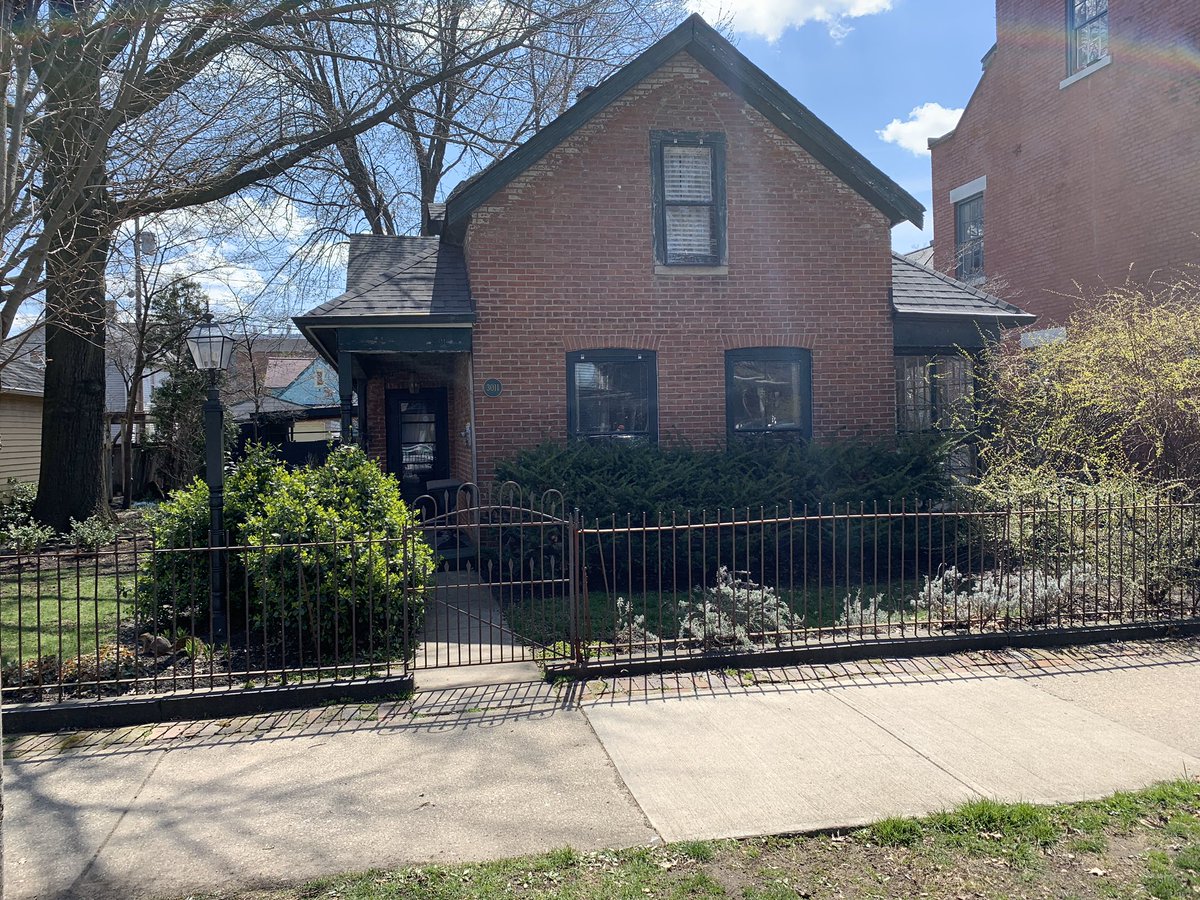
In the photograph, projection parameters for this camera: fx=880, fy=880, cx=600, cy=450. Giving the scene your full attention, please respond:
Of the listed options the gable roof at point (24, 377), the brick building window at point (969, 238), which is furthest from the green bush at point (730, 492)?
the gable roof at point (24, 377)

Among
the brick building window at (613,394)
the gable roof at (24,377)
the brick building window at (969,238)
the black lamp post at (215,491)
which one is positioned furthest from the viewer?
the brick building window at (969,238)

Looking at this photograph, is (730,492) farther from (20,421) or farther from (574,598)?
(20,421)

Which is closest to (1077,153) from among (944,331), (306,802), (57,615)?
(944,331)

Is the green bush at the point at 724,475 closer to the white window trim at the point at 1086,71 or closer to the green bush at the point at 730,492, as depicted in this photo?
the green bush at the point at 730,492

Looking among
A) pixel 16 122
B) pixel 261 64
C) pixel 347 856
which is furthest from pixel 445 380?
pixel 347 856

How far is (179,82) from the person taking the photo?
995 cm

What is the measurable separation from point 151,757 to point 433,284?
762cm

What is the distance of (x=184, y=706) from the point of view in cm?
581

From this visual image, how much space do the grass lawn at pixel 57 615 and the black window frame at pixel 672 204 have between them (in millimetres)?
7532

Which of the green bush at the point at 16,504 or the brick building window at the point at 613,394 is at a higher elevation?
the brick building window at the point at 613,394

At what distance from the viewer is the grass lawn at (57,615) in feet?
23.1

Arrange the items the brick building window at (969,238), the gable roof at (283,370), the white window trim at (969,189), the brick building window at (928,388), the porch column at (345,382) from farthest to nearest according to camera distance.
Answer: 1. the gable roof at (283,370)
2. the brick building window at (969,238)
3. the white window trim at (969,189)
4. the brick building window at (928,388)
5. the porch column at (345,382)

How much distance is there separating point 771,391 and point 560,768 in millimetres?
8047

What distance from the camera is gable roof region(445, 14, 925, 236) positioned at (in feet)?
36.3
